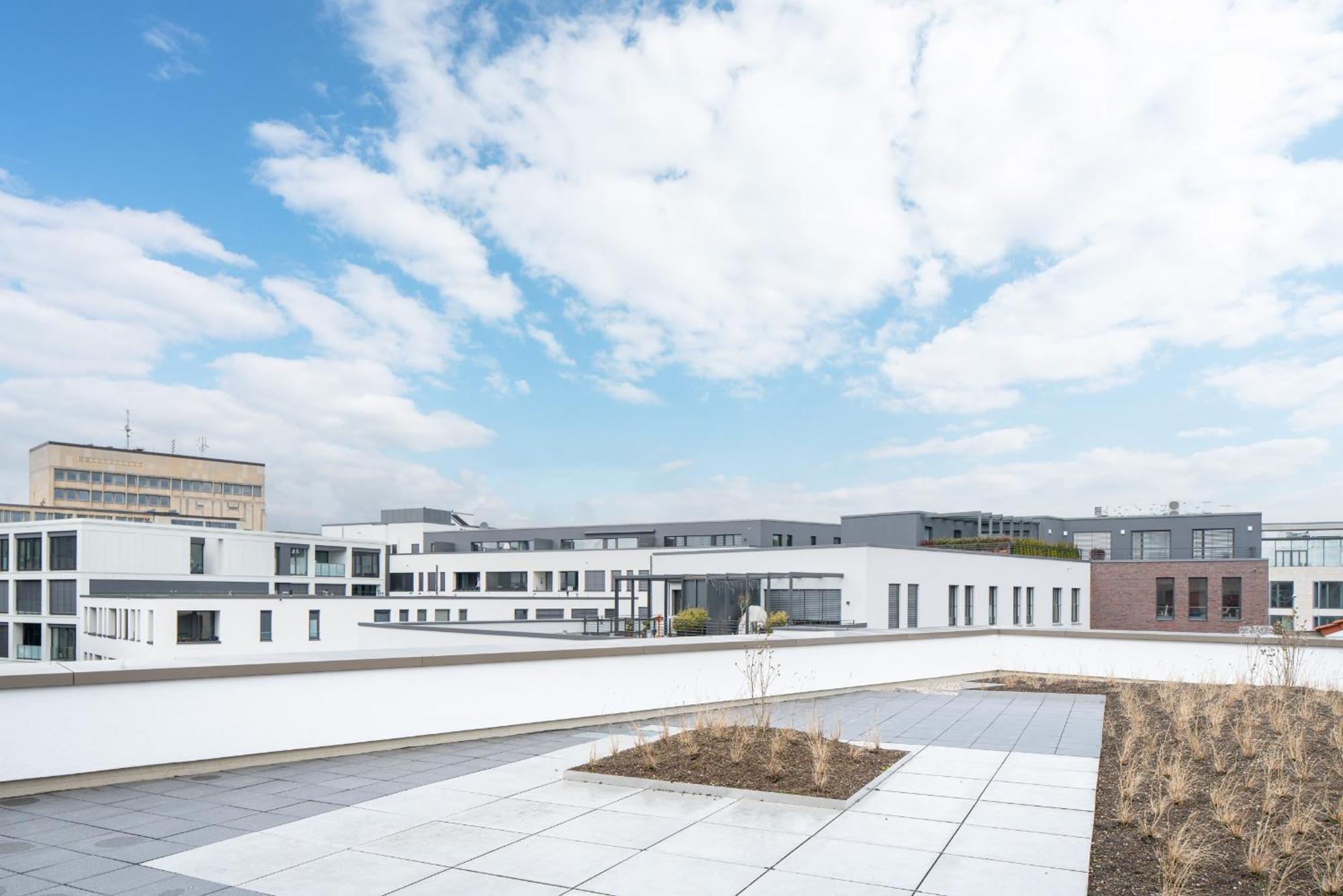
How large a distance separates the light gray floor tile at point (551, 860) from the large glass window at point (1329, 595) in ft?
261

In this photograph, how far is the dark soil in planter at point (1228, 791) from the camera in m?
5.67

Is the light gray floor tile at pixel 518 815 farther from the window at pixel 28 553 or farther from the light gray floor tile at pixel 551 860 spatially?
the window at pixel 28 553

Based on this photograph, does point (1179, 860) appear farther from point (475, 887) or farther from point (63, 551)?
point (63, 551)

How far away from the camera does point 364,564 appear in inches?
2741

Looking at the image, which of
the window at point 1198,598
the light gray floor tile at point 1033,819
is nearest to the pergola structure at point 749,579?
the window at point 1198,598

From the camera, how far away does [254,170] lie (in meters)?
19.8

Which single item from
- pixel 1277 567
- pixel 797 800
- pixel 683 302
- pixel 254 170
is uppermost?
pixel 254 170

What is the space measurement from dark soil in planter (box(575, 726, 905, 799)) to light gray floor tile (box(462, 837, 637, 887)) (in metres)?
1.82

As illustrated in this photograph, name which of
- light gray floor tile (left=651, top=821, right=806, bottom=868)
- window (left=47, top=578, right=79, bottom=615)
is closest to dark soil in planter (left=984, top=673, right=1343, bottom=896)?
light gray floor tile (left=651, top=821, right=806, bottom=868)

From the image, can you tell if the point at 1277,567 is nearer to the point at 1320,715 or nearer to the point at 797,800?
the point at 1320,715

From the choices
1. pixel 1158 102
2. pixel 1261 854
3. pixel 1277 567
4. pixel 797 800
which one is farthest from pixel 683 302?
pixel 1277 567

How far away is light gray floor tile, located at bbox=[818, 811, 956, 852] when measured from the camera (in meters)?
6.42

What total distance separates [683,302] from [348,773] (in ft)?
60.3

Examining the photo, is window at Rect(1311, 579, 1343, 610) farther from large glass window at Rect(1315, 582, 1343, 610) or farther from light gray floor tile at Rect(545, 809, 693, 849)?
light gray floor tile at Rect(545, 809, 693, 849)
